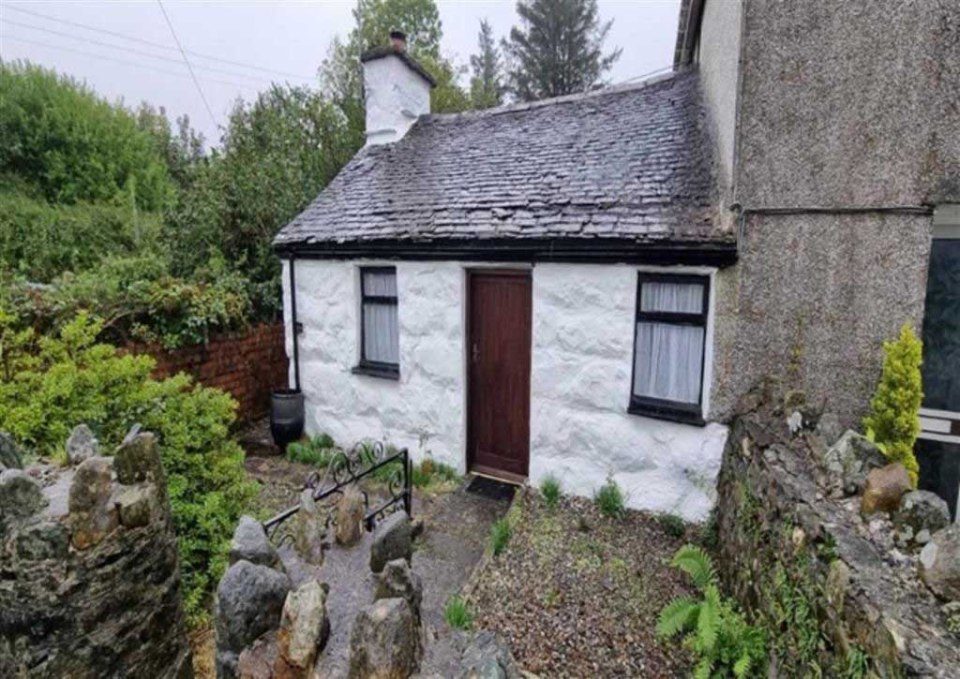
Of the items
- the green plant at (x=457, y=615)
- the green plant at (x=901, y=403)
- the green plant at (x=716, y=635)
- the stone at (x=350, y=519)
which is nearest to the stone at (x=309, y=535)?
the stone at (x=350, y=519)

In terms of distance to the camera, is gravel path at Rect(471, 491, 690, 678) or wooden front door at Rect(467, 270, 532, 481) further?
wooden front door at Rect(467, 270, 532, 481)

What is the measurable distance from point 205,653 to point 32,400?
2.26 m

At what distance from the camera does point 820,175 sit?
3.89m

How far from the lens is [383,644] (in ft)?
5.41

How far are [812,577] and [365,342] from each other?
574 centimetres

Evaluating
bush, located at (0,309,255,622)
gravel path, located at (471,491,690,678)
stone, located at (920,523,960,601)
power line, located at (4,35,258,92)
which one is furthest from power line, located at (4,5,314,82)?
stone, located at (920,523,960,601)

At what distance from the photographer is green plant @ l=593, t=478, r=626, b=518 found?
16.6ft

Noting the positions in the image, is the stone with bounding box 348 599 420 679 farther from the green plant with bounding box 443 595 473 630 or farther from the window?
the window

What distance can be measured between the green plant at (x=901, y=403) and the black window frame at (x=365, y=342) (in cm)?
508

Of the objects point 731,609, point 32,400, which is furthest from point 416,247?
point 731,609

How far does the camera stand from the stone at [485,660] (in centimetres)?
173

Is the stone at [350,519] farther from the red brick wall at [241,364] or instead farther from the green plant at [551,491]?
the red brick wall at [241,364]

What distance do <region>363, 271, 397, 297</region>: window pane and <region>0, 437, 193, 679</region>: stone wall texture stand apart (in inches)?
164

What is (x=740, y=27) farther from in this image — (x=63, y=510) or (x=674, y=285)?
(x=63, y=510)
